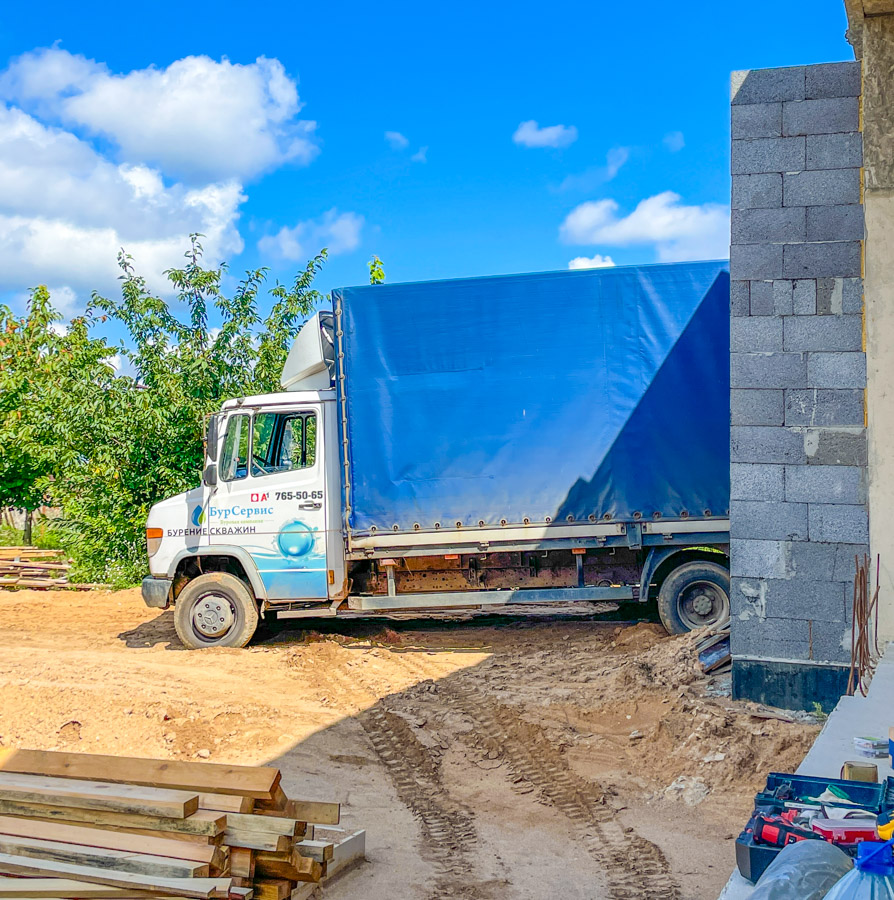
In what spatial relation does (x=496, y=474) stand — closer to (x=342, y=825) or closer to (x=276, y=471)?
(x=276, y=471)

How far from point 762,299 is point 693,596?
3.84 metres

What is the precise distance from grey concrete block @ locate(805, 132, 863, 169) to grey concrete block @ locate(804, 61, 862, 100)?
0.29 m

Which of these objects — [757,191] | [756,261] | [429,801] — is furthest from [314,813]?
[757,191]

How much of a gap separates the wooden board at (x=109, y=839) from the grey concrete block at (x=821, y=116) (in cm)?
591

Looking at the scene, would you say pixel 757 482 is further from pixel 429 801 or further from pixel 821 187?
pixel 429 801

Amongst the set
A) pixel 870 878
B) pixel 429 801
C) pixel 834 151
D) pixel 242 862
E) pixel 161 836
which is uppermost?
pixel 834 151

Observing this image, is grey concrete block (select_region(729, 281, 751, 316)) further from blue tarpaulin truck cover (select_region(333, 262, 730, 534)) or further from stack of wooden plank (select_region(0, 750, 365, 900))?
stack of wooden plank (select_region(0, 750, 365, 900))

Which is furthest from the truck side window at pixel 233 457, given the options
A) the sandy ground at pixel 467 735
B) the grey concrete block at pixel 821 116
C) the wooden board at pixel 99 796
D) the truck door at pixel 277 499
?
the grey concrete block at pixel 821 116

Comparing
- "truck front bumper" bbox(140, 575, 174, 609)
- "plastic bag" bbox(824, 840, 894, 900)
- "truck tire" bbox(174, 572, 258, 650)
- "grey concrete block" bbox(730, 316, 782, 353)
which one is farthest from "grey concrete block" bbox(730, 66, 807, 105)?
"truck front bumper" bbox(140, 575, 174, 609)

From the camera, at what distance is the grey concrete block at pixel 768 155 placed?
656 cm

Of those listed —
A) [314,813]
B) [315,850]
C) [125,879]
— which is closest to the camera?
[125,879]

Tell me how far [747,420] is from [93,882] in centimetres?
504

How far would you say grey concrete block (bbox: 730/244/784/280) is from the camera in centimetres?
662

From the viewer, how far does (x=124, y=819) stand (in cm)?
432
